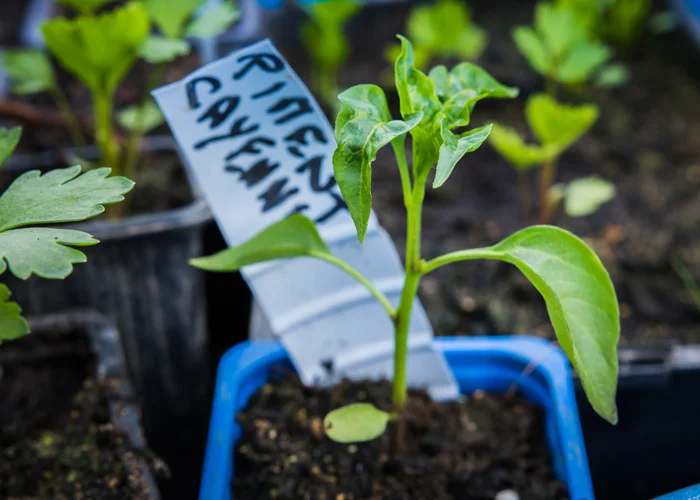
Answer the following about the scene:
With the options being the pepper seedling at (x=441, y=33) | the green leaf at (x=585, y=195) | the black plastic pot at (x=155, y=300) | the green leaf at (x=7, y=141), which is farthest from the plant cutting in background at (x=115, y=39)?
the green leaf at (x=585, y=195)

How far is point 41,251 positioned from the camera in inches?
22.1

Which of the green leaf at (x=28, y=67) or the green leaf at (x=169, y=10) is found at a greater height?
the green leaf at (x=169, y=10)

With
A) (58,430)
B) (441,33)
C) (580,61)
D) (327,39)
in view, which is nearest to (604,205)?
(580,61)

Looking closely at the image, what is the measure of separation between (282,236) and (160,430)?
53cm

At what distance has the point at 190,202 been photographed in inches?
44.5

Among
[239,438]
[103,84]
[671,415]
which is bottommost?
[671,415]

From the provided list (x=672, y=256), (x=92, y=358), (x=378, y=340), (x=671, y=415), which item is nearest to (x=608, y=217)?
(x=672, y=256)

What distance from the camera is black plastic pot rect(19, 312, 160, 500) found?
0.74 m

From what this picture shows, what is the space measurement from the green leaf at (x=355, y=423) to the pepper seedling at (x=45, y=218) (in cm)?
28

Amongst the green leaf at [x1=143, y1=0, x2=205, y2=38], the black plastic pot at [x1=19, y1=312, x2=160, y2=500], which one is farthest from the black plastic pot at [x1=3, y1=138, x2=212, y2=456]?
the green leaf at [x1=143, y1=0, x2=205, y2=38]

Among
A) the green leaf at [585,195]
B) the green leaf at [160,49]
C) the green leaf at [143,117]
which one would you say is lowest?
the green leaf at [585,195]

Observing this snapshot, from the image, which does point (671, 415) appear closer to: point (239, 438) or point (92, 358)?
point (239, 438)

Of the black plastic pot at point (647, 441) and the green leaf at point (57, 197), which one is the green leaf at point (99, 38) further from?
the black plastic pot at point (647, 441)

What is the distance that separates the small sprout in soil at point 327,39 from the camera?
57.7 inches
